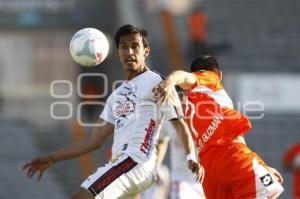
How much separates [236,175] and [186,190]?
3070mm

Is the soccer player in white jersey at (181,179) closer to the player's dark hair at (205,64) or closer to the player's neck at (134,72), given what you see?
the player's dark hair at (205,64)

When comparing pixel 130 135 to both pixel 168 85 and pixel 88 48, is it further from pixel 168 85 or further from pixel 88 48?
pixel 88 48

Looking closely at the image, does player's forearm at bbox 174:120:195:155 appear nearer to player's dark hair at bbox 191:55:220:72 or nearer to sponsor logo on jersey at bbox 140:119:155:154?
sponsor logo on jersey at bbox 140:119:155:154

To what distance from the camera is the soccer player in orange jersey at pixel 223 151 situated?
7.36m

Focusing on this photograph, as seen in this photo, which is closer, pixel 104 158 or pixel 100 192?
pixel 100 192

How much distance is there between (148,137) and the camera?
281 inches

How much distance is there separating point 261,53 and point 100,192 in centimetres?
1389

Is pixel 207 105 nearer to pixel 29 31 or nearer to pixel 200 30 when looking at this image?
pixel 200 30

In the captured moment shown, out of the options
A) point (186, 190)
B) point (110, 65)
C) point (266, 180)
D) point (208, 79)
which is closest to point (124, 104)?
point (208, 79)

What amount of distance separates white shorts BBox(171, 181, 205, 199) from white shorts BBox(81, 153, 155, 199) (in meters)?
3.33

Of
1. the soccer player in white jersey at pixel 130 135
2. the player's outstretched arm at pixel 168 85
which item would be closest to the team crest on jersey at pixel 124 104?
the soccer player in white jersey at pixel 130 135

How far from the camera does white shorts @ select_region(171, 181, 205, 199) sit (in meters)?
10.4

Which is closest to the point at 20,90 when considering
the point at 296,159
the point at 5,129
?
the point at 5,129

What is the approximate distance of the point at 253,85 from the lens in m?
17.9
